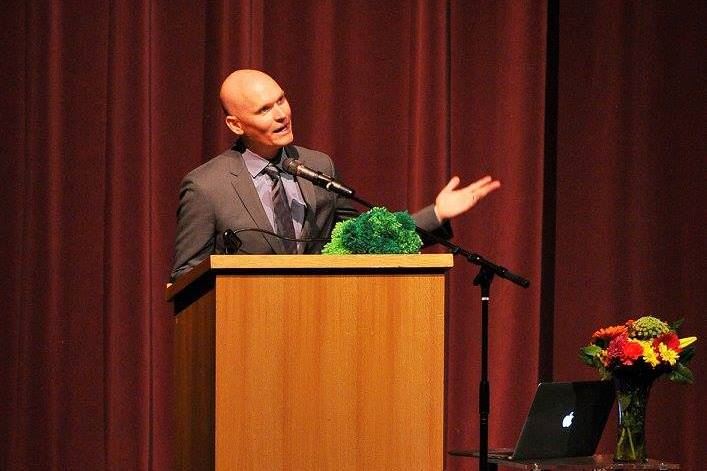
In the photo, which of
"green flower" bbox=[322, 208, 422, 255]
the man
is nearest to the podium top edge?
"green flower" bbox=[322, 208, 422, 255]

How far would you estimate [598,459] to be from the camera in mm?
3182

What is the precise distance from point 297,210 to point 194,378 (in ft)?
2.49

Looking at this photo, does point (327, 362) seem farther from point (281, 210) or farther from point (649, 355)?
point (649, 355)

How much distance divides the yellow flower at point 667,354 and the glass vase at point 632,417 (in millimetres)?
76

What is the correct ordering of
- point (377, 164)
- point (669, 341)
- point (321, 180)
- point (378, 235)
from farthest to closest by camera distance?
1. point (377, 164)
2. point (669, 341)
3. point (321, 180)
4. point (378, 235)

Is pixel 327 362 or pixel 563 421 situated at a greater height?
pixel 327 362

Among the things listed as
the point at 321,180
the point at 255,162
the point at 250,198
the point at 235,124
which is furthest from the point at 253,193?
the point at 321,180

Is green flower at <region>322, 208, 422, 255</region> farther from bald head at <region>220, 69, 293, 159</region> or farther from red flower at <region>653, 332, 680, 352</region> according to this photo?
red flower at <region>653, 332, 680, 352</region>

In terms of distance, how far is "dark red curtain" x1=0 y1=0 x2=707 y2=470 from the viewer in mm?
4266

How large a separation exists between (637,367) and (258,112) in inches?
47.3

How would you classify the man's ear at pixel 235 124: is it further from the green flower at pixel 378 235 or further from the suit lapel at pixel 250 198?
the green flower at pixel 378 235

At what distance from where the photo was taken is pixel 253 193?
300 centimetres

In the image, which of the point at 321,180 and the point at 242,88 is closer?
the point at 321,180

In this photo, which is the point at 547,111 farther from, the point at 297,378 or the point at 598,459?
the point at 297,378
